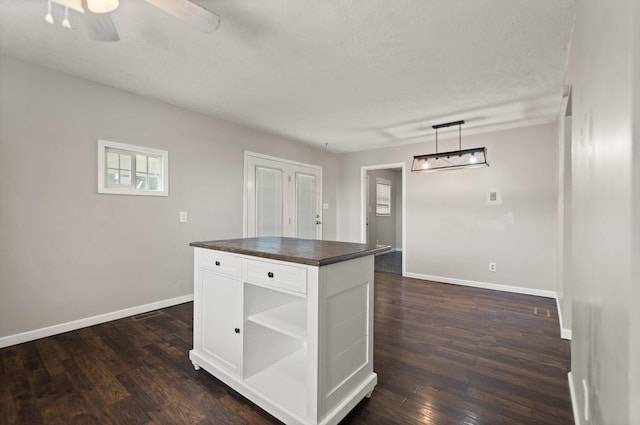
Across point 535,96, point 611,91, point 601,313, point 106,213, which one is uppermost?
point 535,96

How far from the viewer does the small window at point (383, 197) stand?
7953 mm

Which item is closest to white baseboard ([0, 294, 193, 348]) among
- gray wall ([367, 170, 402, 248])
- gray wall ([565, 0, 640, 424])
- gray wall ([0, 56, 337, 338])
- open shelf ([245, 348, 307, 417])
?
gray wall ([0, 56, 337, 338])

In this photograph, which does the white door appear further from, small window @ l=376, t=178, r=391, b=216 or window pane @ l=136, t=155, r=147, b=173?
small window @ l=376, t=178, r=391, b=216

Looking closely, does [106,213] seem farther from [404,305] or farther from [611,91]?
[611,91]

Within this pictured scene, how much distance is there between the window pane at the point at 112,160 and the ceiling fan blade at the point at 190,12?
6.90ft

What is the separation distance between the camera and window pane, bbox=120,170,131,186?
3.09 metres

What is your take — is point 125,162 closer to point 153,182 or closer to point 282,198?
point 153,182

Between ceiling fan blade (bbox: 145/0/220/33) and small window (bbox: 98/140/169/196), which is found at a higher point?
ceiling fan blade (bbox: 145/0/220/33)

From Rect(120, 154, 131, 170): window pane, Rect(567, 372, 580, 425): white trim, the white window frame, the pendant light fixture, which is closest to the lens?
Rect(567, 372, 580, 425): white trim

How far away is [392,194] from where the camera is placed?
8.59 meters

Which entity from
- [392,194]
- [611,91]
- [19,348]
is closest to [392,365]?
[611,91]

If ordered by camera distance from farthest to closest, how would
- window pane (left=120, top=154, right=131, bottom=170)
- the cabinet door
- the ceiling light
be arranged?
window pane (left=120, top=154, right=131, bottom=170)
the cabinet door
the ceiling light

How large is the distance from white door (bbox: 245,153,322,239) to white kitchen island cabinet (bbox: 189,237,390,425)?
2.38 meters

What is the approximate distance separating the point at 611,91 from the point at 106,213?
12.2ft
